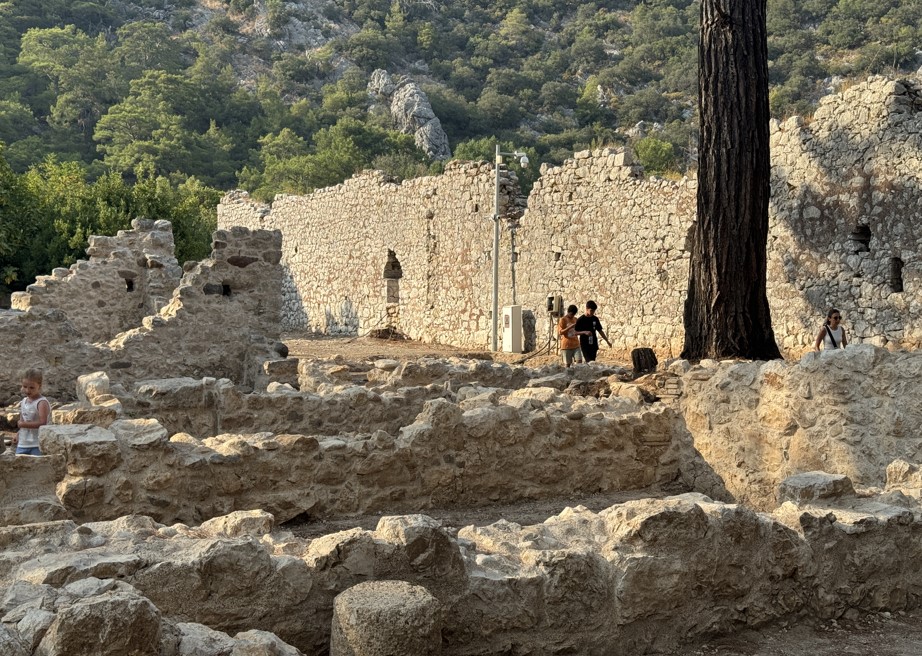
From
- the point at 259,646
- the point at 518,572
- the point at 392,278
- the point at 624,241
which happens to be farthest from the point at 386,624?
the point at 392,278

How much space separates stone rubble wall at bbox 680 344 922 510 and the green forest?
24095mm

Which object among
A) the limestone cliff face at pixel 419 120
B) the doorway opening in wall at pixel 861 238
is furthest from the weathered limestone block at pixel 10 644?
the limestone cliff face at pixel 419 120

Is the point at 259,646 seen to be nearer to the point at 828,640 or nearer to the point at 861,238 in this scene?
the point at 828,640

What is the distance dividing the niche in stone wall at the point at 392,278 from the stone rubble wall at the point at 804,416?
18.9 metres

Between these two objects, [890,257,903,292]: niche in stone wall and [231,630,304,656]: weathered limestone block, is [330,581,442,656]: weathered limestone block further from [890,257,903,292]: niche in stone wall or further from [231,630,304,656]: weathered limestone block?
[890,257,903,292]: niche in stone wall

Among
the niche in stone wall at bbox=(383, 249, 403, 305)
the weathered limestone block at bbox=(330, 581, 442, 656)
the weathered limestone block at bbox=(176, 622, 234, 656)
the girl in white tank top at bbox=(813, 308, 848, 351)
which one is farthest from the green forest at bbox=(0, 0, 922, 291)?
the weathered limestone block at bbox=(176, 622, 234, 656)

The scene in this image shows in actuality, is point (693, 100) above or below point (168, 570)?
above

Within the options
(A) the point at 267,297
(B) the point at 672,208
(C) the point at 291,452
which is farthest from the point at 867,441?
(B) the point at 672,208

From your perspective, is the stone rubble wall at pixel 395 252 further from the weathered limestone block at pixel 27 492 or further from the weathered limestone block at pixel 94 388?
the weathered limestone block at pixel 27 492

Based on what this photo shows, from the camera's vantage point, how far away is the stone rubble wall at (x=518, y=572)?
140 inches

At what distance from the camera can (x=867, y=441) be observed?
21.5ft

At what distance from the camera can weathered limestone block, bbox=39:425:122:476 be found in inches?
221

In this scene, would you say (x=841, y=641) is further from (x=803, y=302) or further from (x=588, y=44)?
(x=588, y=44)

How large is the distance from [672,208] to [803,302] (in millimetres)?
3320
